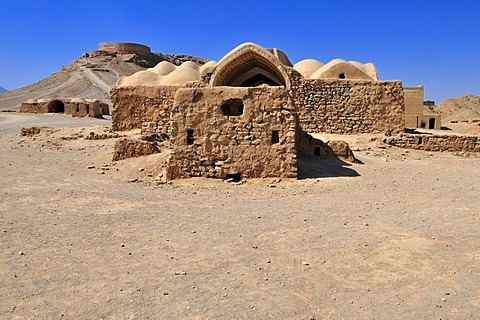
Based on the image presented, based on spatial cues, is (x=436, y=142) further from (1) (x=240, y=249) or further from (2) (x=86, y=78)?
(2) (x=86, y=78)

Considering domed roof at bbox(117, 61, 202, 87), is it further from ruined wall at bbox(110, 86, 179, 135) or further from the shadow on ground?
the shadow on ground

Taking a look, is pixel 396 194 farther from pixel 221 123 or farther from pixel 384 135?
pixel 384 135

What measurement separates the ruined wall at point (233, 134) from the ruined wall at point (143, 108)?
774cm

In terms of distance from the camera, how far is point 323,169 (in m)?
9.07

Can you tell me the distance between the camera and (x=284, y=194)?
23.1ft

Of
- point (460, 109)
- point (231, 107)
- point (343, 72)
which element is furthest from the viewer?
point (460, 109)

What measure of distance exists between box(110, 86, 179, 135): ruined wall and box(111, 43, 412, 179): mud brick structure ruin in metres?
0.04

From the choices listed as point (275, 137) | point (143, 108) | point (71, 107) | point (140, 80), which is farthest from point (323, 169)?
point (71, 107)

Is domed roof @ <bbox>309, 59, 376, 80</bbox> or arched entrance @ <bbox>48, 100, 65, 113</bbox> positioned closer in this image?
domed roof @ <bbox>309, 59, 376, 80</bbox>

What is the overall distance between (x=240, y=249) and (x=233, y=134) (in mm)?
4350

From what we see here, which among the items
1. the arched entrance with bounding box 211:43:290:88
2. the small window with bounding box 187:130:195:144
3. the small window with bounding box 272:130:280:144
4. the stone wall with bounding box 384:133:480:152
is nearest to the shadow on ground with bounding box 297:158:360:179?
→ the small window with bounding box 272:130:280:144

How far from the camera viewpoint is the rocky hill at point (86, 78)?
42.0 meters

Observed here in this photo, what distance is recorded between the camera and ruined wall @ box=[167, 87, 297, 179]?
321 inches

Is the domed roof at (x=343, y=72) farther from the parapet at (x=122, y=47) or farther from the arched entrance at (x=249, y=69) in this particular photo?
the parapet at (x=122, y=47)
